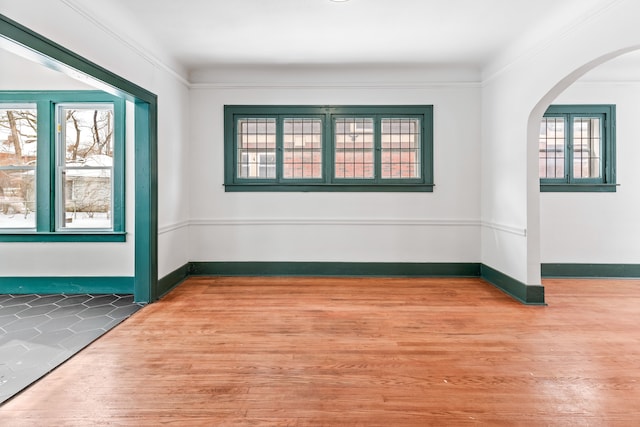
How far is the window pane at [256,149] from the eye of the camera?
5348 mm

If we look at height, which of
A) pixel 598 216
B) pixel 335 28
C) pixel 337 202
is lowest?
pixel 598 216

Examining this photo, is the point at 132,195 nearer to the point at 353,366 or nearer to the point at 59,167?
the point at 59,167

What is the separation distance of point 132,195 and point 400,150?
3546 millimetres

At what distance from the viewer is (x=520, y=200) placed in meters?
4.20

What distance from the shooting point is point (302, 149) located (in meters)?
5.35

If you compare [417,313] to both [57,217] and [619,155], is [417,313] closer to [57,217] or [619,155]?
[619,155]

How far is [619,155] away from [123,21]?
6.23m

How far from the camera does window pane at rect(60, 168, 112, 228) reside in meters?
4.54

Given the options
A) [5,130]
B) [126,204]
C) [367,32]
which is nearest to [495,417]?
[367,32]

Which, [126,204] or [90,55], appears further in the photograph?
[126,204]

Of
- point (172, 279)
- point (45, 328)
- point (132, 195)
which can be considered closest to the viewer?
point (45, 328)

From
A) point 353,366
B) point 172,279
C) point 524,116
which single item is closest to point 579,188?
point 524,116

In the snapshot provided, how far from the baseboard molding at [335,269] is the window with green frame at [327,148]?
108cm

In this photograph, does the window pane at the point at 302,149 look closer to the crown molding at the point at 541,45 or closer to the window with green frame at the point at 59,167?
the window with green frame at the point at 59,167
